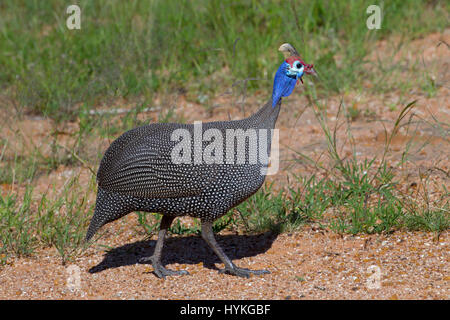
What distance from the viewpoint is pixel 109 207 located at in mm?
3520

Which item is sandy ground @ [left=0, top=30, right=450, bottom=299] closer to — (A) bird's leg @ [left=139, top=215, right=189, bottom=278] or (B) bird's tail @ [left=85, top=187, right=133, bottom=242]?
(A) bird's leg @ [left=139, top=215, right=189, bottom=278]

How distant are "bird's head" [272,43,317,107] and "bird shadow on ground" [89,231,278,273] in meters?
1.01

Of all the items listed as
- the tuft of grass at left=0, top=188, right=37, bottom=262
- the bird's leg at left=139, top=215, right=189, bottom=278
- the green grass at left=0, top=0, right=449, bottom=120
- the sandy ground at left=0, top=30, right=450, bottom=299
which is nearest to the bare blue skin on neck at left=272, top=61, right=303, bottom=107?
the sandy ground at left=0, top=30, right=450, bottom=299

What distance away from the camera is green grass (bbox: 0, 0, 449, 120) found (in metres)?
5.73

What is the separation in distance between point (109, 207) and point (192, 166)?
1.75 feet

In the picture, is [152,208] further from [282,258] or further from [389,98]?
[389,98]

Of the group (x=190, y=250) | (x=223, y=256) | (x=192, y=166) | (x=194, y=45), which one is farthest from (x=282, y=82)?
(x=194, y=45)

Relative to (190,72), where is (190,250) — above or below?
below

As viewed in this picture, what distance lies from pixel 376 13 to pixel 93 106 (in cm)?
284

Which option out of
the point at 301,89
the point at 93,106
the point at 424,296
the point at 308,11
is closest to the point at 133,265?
the point at 424,296

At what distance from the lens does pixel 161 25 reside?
246 inches

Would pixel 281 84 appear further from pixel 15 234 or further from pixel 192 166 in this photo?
pixel 15 234

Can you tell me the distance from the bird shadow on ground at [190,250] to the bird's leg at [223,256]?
0.20 meters

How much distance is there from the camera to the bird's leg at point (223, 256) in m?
3.63
